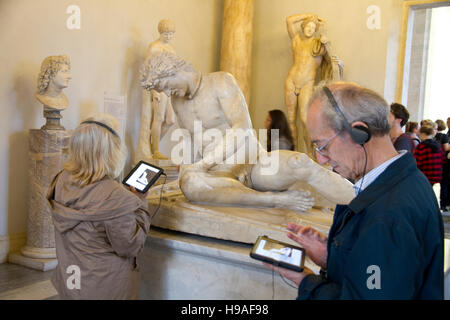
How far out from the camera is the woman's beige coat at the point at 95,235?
6.06ft

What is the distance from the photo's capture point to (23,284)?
141 inches

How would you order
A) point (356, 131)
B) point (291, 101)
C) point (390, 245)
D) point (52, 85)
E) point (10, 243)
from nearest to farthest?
1. point (390, 245)
2. point (356, 131)
3. point (52, 85)
4. point (10, 243)
5. point (291, 101)

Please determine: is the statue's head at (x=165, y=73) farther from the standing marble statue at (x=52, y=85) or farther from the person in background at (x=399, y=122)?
the person in background at (x=399, y=122)

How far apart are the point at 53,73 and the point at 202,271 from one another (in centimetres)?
272

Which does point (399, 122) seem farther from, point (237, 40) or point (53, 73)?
point (237, 40)

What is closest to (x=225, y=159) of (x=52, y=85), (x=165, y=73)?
(x=165, y=73)

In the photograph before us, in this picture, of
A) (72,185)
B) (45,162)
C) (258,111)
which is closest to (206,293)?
(72,185)

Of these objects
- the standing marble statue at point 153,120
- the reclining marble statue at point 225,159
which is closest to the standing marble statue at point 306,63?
the standing marble statue at point 153,120

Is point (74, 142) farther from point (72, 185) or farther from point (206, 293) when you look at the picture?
point (206, 293)

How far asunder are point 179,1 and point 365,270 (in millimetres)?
7188

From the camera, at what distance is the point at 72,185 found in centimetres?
191

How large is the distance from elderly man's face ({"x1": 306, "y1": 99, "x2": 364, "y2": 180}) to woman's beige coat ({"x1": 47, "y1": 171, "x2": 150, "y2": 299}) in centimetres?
95

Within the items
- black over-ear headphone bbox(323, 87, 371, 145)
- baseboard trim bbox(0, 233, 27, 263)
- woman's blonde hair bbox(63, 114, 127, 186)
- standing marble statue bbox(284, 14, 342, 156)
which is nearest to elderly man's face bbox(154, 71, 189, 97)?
woman's blonde hair bbox(63, 114, 127, 186)

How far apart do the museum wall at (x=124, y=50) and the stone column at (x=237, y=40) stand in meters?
0.44
